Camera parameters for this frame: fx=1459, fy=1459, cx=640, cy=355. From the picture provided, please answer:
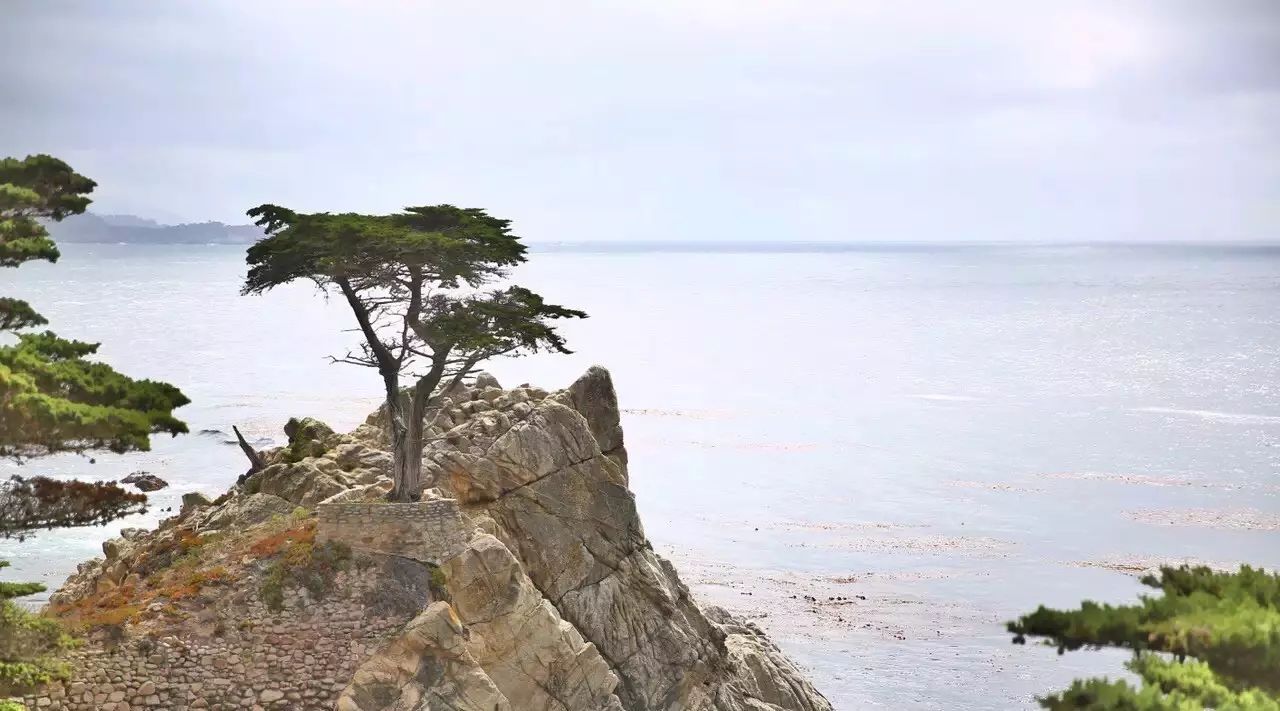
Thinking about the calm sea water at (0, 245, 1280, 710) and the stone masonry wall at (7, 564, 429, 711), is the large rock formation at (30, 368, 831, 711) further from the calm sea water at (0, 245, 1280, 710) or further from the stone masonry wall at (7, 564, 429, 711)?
the calm sea water at (0, 245, 1280, 710)

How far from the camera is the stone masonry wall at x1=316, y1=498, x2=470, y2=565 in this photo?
30.9 meters

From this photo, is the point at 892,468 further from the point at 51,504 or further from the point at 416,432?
the point at 51,504

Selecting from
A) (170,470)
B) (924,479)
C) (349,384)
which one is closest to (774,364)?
(349,384)

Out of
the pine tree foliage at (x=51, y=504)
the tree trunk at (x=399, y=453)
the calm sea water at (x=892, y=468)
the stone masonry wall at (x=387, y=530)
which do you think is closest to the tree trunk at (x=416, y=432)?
the tree trunk at (x=399, y=453)

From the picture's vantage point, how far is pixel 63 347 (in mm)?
25109

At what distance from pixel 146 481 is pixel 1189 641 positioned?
2291 inches

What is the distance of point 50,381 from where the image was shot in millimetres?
23844

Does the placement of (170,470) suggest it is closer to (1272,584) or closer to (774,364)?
(1272,584)

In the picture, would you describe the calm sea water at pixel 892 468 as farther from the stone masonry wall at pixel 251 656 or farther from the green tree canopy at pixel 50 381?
the green tree canopy at pixel 50 381

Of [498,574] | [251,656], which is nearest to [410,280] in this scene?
[498,574]

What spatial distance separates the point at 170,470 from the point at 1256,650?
65.0 meters

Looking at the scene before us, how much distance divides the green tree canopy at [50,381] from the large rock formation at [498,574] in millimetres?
6097

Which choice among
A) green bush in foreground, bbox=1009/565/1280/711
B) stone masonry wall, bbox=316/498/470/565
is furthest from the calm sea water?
green bush in foreground, bbox=1009/565/1280/711

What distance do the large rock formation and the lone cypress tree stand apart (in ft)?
13.5
